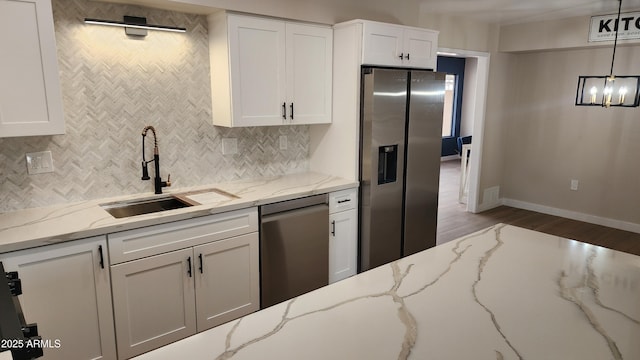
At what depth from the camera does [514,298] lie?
53.2 inches

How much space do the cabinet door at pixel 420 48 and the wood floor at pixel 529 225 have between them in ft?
6.65

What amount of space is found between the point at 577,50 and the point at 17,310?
19.4 feet

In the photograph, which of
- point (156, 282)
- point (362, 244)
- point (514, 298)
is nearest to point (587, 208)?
point (362, 244)

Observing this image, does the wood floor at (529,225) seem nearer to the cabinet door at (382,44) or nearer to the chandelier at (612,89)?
the chandelier at (612,89)

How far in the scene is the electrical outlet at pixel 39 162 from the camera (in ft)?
8.02

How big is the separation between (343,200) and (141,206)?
145 cm

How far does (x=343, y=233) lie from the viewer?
3281 millimetres

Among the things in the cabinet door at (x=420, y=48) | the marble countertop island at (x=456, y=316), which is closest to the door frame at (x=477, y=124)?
the cabinet door at (x=420, y=48)

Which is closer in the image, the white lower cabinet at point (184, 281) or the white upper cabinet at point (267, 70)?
the white lower cabinet at point (184, 281)

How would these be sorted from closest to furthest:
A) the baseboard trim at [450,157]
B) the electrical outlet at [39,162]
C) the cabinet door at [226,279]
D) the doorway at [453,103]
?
1. the electrical outlet at [39,162]
2. the cabinet door at [226,279]
3. the doorway at [453,103]
4. the baseboard trim at [450,157]

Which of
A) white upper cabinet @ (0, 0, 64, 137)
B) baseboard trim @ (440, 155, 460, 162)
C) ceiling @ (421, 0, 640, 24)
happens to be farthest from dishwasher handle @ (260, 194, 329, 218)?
baseboard trim @ (440, 155, 460, 162)

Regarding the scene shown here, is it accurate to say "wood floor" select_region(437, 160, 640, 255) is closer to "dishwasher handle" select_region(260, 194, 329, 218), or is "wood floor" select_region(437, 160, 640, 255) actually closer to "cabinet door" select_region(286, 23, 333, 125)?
"dishwasher handle" select_region(260, 194, 329, 218)

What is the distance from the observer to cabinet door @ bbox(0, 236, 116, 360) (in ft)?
6.51

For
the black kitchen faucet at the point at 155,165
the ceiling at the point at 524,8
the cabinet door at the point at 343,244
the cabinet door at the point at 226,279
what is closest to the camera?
the cabinet door at the point at 226,279
